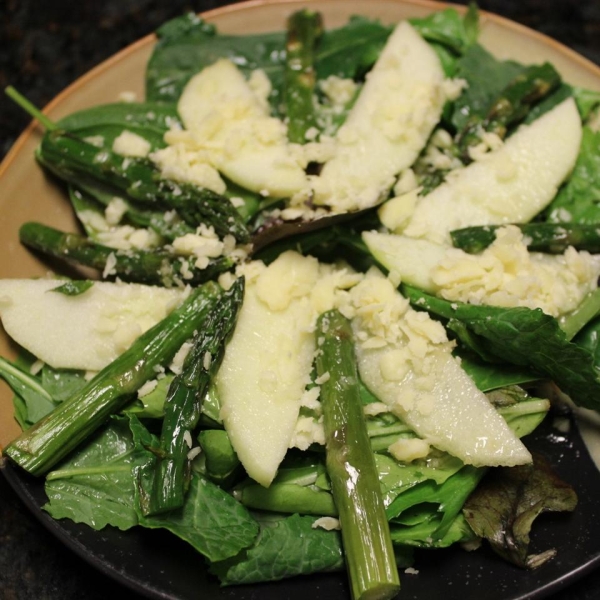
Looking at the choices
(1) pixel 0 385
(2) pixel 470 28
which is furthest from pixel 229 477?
(2) pixel 470 28

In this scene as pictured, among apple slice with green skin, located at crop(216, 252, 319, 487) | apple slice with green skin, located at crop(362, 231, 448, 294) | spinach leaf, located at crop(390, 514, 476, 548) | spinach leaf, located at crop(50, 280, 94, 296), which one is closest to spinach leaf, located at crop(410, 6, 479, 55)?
apple slice with green skin, located at crop(362, 231, 448, 294)

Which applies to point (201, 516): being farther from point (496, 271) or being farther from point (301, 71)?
point (301, 71)

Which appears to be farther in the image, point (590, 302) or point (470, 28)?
point (470, 28)

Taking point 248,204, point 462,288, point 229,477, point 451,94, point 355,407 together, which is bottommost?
point 229,477

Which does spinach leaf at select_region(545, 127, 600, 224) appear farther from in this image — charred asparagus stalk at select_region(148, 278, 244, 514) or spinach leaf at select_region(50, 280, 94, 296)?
spinach leaf at select_region(50, 280, 94, 296)

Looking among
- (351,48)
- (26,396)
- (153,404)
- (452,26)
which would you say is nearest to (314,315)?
(153,404)

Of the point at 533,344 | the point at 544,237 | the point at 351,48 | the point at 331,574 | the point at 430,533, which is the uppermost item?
the point at 351,48

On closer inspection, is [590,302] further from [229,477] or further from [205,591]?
[205,591]

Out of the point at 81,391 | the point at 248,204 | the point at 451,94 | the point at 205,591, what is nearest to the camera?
the point at 205,591
